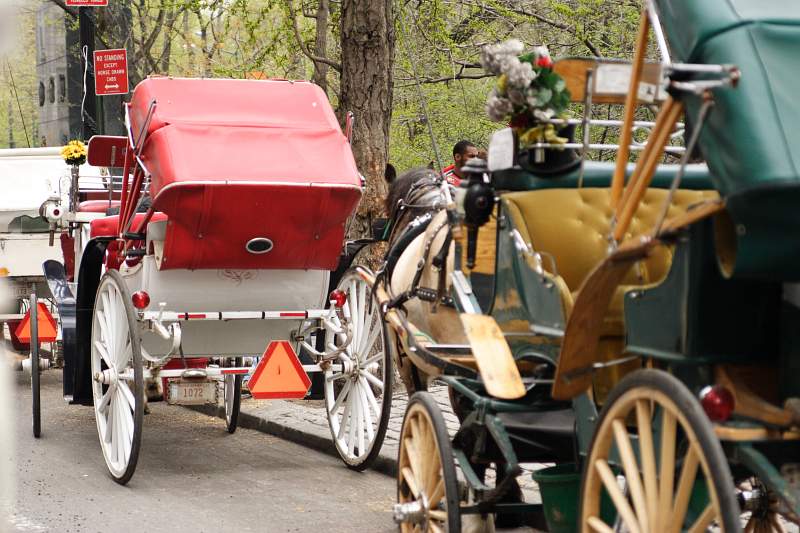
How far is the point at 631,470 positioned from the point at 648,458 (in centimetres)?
7

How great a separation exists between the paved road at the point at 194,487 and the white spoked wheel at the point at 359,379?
19 cm

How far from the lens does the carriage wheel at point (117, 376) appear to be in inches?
278

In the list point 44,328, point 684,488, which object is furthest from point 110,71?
point 684,488

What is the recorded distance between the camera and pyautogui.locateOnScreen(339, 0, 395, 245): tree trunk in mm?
9961

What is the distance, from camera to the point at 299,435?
29.1 feet

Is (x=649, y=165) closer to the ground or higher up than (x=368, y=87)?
higher up

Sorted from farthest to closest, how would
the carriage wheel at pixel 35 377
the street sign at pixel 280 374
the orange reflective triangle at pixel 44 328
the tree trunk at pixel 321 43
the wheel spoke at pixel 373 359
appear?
1. the tree trunk at pixel 321 43
2. the orange reflective triangle at pixel 44 328
3. the carriage wheel at pixel 35 377
4. the wheel spoke at pixel 373 359
5. the street sign at pixel 280 374

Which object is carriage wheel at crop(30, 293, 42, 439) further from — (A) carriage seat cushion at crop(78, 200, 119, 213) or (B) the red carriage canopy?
(B) the red carriage canopy

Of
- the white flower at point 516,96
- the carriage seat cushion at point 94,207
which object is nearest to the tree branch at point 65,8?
the carriage seat cushion at point 94,207

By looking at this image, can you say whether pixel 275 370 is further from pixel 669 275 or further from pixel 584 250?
pixel 669 275

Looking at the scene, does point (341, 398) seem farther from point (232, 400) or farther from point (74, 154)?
point (74, 154)

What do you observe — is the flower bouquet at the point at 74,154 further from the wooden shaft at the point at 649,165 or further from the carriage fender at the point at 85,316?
the wooden shaft at the point at 649,165

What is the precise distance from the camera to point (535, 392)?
4.73m

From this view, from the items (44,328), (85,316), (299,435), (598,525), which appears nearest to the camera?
(598,525)
